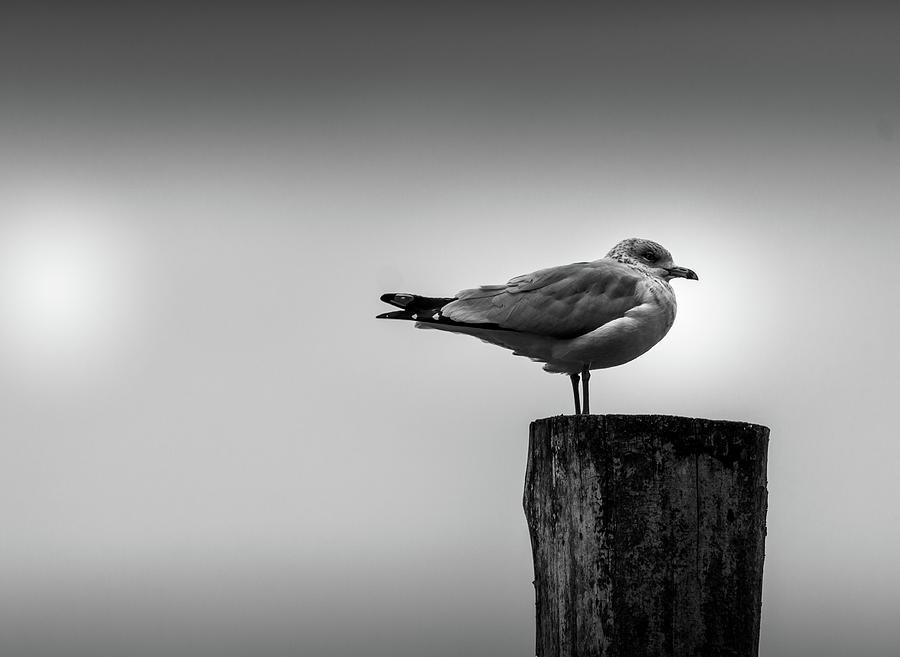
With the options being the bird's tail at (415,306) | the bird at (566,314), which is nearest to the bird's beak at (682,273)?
the bird at (566,314)

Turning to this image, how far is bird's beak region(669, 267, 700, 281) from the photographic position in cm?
1003

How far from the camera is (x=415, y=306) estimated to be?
921cm

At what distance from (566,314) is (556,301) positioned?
14 cm

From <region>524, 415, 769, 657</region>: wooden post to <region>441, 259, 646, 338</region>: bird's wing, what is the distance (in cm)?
300

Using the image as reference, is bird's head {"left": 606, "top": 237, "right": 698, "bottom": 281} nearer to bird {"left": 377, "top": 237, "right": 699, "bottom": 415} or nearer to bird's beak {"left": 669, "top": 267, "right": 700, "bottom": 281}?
bird's beak {"left": 669, "top": 267, "right": 700, "bottom": 281}

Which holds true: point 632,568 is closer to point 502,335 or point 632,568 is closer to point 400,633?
point 502,335

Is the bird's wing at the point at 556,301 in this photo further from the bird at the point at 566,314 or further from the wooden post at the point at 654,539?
the wooden post at the point at 654,539

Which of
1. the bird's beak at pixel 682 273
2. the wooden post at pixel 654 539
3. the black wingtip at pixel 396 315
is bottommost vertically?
the wooden post at pixel 654 539

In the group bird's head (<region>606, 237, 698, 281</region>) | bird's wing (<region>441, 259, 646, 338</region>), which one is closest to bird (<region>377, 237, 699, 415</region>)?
bird's wing (<region>441, 259, 646, 338</region>)

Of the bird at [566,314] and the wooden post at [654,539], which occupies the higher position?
the bird at [566,314]

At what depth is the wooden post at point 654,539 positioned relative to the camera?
5738 mm

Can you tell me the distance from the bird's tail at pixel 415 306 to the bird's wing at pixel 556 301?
0.08 metres

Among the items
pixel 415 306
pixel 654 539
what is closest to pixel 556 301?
pixel 415 306

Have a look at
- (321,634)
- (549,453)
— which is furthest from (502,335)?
(321,634)
